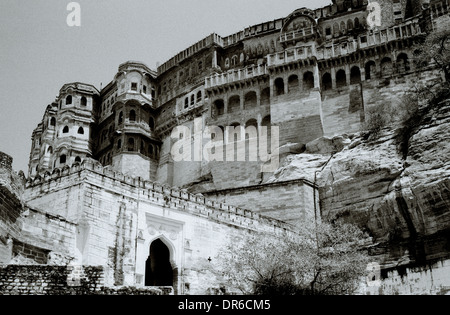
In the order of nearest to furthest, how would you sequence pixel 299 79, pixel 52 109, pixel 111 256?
pixel 111 256, pixel 299 79, pixel 52 109

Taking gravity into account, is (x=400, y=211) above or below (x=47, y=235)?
above

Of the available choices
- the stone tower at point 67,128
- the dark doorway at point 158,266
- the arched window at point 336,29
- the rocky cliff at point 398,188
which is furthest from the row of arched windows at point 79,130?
Result: the dark doorway at point 158,266

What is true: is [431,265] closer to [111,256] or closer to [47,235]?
[111,256]

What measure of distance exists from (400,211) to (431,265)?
3225 millimetres

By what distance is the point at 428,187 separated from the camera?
1156 inches

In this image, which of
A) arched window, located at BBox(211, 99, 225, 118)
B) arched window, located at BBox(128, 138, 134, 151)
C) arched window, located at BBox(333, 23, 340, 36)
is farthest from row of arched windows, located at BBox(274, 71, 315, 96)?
arched window, located at BBox(128, 138, 134, 151)

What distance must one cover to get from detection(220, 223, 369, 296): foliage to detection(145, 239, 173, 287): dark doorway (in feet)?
8.45

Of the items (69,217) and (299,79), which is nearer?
(69,217)

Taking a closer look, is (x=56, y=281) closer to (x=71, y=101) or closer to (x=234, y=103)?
(x=234, y=103)

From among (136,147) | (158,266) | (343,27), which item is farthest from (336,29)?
(158,266)

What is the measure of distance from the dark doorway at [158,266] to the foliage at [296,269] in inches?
101
